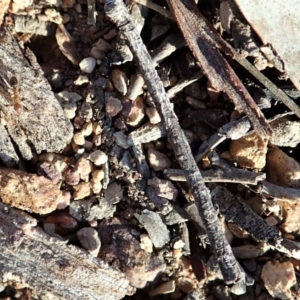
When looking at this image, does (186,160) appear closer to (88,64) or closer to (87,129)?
(87,129)

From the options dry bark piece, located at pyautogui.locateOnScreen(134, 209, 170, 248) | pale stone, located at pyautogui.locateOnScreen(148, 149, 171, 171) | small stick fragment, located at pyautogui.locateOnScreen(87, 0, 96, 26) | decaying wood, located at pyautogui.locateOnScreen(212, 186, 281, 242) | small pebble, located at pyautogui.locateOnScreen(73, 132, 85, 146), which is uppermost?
small stick fragment, located at pyautogui.locateOnScreen(87, 0, 96, 26)

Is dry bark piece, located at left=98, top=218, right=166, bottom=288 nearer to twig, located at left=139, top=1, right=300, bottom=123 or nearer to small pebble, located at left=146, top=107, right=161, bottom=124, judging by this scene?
small pebble, located at left=146, top=107, right=161, bottom=124

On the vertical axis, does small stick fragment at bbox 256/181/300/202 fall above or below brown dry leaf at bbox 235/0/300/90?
below

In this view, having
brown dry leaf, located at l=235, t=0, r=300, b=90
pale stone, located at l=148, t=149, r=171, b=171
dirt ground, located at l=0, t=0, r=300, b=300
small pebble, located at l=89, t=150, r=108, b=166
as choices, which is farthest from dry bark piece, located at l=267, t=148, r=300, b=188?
small pebble, located at l=89, t=150, r=108, b=166

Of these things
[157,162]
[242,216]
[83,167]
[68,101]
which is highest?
[68,101]

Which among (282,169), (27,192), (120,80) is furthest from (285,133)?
(27,192)

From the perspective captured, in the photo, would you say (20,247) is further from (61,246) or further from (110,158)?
(110,158)

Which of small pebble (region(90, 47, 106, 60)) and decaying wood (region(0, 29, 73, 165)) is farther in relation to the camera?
small pebble (region(90, 47, 106, 60))
